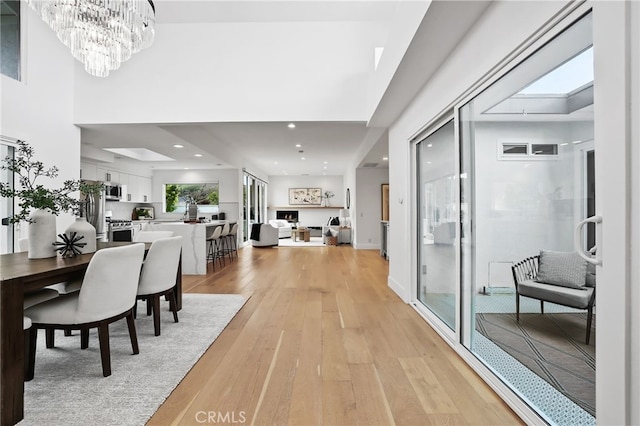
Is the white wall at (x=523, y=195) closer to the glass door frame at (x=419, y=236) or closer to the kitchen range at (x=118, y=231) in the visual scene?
the glass door frame at (x=419, y=236)

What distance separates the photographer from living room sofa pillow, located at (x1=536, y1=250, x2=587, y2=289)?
1529 mm

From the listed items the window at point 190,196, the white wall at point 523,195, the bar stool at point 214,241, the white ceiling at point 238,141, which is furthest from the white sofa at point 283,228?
the white wall at point 523,195

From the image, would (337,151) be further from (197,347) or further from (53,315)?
(53,315)

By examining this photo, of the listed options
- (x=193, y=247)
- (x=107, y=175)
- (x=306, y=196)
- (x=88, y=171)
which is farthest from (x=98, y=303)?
(x=306, y=196)

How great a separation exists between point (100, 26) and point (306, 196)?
11.5 metres

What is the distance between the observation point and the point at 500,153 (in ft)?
6.91

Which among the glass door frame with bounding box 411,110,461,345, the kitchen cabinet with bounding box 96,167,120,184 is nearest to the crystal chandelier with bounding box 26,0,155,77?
the glass door frame with bounding box 411,110,461,345

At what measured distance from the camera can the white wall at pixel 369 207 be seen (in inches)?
366

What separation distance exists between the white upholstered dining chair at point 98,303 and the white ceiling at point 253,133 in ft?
10.5

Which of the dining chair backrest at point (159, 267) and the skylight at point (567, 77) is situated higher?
the skylight at point (567, 77)

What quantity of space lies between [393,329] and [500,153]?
5.91 ft

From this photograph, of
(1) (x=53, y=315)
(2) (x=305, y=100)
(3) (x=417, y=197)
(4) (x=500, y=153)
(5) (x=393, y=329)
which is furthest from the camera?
(2) (x=305, y=100)

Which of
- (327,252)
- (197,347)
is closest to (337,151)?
(327,252)

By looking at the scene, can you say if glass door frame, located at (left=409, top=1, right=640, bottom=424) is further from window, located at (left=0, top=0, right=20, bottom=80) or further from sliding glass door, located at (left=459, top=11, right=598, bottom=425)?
window, located at (left=0, top=0, right=20, bottom=80)
